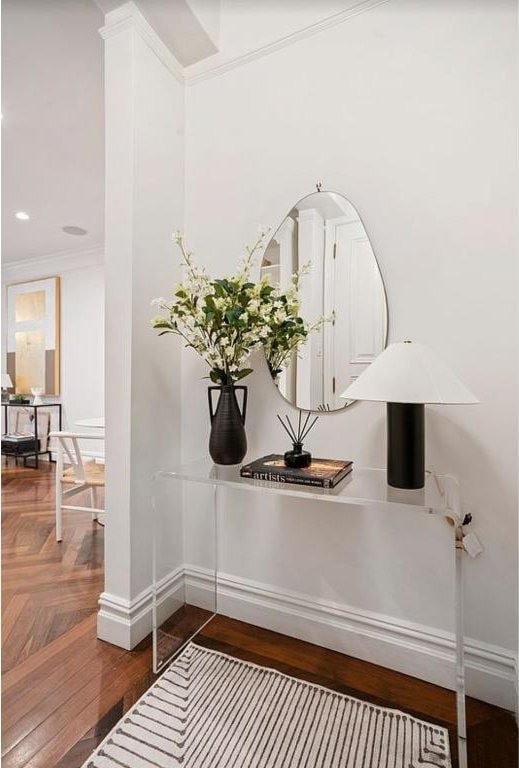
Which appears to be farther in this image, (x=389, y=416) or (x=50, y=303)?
(x=50, y=303)

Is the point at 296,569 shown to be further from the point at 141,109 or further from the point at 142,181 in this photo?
the point at 141,109

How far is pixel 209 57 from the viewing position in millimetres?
1916

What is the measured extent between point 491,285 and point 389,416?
57 centimetres

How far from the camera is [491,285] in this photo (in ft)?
4.65

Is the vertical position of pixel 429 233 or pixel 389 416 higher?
pixel 429 233

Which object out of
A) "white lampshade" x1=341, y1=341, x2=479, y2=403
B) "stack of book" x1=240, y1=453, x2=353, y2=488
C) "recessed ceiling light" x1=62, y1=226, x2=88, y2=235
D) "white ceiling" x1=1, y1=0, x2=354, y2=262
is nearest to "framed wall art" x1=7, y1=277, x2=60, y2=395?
"recessed ceiling light" x1=62, y1=226, x2=88, y2=235

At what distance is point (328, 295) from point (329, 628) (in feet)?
4.31

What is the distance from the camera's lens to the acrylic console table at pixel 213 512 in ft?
3.85

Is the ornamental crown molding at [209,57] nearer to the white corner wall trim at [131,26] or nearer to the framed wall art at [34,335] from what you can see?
the white corner wall trim at [131,26]

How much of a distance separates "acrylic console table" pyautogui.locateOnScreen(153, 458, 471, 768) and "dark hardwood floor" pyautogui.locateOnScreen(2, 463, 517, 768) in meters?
0.10

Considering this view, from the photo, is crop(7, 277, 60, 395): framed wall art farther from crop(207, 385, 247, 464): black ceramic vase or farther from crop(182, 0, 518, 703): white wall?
crop(207, 385, 247, 464): black ceramic vase

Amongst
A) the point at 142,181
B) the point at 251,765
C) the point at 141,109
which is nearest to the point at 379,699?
the point at 251,765

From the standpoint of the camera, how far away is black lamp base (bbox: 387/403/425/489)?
1.31m

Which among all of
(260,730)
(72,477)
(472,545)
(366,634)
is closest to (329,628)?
(366,634)
